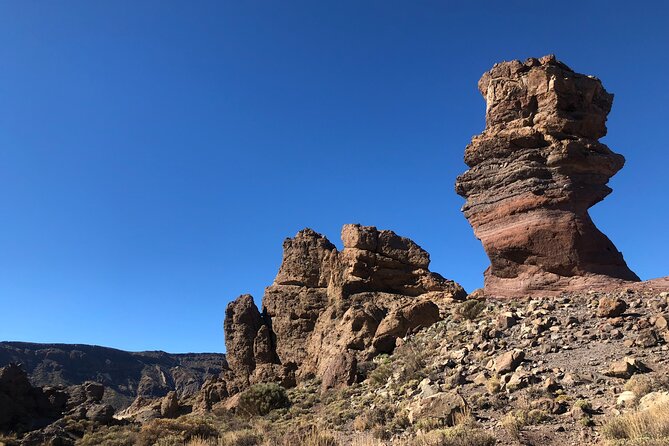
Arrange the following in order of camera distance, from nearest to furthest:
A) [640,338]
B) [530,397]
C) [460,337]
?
[530,397] → [640,338] → [460,337]

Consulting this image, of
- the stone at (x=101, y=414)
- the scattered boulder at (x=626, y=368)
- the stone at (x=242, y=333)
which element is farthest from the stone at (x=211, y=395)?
the scattered boulder at (x=626, y=368)

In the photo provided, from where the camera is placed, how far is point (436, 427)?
1201 centimetres

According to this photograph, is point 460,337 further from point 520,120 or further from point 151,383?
point 151,383

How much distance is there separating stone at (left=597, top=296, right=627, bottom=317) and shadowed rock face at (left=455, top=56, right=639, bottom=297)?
4183 mm

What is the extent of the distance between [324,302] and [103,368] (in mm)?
107820

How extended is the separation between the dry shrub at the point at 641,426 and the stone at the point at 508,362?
599 cm

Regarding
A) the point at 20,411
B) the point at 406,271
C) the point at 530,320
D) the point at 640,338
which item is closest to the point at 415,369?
the point at 530,320

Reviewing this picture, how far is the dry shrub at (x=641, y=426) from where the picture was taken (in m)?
8.15

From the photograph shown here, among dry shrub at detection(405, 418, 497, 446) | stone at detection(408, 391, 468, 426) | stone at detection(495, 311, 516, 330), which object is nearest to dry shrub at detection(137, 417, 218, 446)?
stone at detection(408, 391, 468, 426)

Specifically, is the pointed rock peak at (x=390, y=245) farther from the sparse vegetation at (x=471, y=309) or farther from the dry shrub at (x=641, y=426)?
the dry shrub at (x=641, y=426)

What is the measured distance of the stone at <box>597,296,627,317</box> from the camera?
17.9 meters

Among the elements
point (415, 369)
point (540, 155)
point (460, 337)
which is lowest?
point (415, 369)

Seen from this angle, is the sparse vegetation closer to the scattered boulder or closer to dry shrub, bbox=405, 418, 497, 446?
the scattered boulder

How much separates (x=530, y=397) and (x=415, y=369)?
7172 mm
